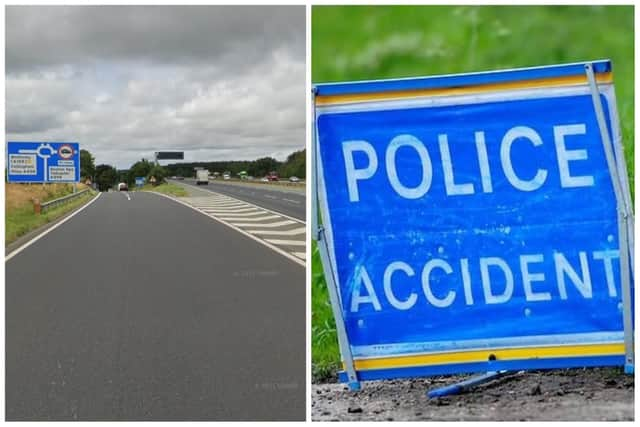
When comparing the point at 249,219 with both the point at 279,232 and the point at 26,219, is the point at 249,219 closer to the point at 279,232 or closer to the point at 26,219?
the point at 279,232

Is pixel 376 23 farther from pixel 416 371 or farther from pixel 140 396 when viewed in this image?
pixel 140 396

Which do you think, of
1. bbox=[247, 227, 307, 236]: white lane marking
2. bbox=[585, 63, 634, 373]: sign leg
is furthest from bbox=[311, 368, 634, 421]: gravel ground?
bbox=[247, 227, 307, 236]: white lane marking

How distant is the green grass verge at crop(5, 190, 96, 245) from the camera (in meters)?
14.0

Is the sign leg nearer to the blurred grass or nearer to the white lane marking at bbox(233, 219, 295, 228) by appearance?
the blurred grass

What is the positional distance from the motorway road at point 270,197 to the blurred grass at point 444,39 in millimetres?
16260

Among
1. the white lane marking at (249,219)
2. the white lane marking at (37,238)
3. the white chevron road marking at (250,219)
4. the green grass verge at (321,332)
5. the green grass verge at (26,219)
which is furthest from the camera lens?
the white chevron road marking at (250,219)

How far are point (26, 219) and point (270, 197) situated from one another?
14.3 m

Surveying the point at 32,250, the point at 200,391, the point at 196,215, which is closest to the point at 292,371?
the point at 200,391

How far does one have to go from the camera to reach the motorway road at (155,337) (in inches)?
173

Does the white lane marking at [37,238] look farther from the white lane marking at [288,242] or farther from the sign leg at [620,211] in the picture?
the sign leg at [620,211]

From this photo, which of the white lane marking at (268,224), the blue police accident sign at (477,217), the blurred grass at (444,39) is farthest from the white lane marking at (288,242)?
the blue police accident sign at (477,217)

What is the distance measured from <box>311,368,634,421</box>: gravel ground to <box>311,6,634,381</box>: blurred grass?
62.9 inches

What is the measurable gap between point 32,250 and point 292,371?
26.6 feet

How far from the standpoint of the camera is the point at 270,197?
99.4 ft
